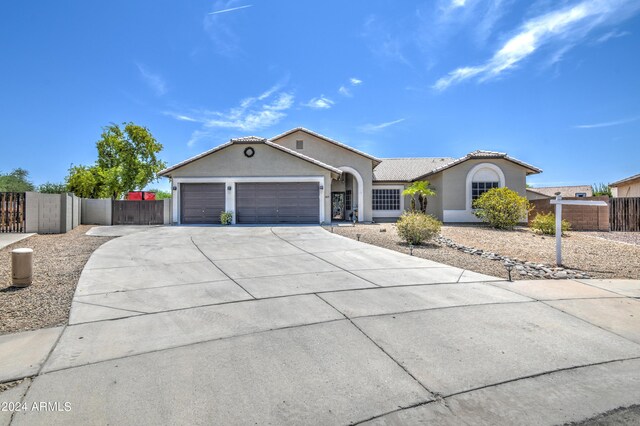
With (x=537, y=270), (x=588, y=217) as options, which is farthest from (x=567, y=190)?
(x=537, y=270)

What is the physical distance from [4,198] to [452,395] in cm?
1971

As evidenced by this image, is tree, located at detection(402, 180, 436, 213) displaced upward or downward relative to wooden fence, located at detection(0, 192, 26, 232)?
upward

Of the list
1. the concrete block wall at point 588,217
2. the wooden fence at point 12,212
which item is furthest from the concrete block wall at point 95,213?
the concrete block wall at point 588,217

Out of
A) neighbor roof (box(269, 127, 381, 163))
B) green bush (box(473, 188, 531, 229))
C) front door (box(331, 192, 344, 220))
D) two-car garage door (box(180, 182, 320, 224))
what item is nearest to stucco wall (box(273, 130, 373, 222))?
neighbor roof (box(269, 127, 381, 163))

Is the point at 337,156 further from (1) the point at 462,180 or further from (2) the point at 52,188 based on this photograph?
(2) the point at 52,188

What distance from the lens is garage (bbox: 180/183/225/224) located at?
21094mm

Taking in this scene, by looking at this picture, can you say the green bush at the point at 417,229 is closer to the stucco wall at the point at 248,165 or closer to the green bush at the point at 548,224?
the green bush at the point at 548,224

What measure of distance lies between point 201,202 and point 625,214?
24654mm

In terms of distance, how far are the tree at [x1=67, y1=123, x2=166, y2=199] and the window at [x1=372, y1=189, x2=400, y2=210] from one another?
28.8 metres

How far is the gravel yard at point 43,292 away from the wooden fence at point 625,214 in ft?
80.8

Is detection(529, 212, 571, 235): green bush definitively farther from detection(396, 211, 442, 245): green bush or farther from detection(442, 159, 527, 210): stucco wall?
detection(396, 211, 442, 245): green bush

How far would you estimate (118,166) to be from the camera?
133ft

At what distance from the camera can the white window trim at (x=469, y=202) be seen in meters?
21.8

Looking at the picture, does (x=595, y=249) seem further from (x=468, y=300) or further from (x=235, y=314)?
(x=235, y=314)
